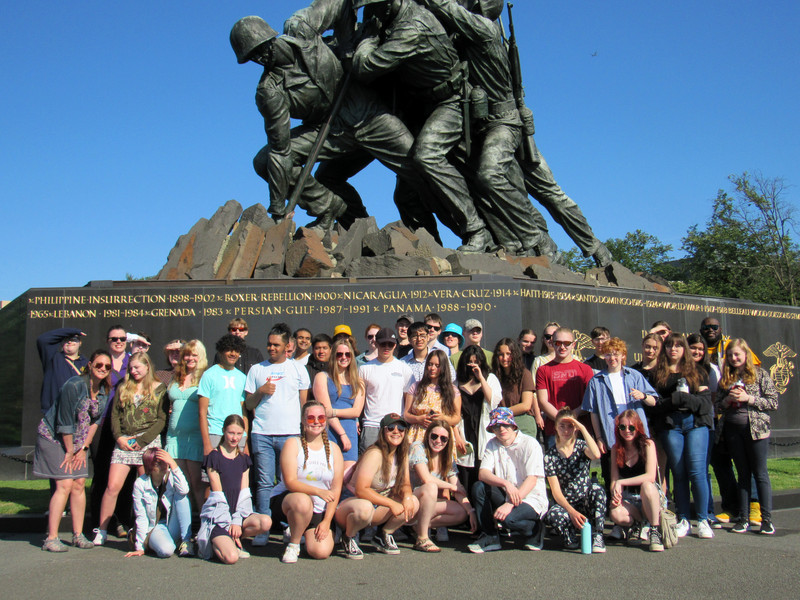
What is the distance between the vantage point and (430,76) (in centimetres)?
1257

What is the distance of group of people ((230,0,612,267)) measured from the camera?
12.3m

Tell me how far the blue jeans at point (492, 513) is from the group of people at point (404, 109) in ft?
23.3

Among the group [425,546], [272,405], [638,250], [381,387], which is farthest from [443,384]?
[638,250]

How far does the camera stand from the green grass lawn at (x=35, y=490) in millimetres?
7152

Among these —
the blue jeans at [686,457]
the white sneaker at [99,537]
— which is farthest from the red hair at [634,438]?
the white sneaker at [99,537]

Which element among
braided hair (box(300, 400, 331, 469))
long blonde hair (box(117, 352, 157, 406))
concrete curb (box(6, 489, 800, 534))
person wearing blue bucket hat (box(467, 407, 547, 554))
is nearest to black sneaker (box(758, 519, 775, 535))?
person wearing blue bucket hat (box(467, 407, 547, 554))

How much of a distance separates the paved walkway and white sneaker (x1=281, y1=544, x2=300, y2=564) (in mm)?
59

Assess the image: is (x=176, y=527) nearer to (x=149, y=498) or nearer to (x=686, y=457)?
(x=149, y=498)

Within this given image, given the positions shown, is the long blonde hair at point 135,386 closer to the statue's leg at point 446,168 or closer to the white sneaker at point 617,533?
the white sneaker at point 617,533

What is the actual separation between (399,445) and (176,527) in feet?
5.39

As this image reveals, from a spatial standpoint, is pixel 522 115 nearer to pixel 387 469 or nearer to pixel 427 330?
pixel 427 330

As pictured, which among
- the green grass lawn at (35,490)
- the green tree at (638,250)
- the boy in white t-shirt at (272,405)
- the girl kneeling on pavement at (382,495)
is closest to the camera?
the girl kneeling on pavement at (382,495)

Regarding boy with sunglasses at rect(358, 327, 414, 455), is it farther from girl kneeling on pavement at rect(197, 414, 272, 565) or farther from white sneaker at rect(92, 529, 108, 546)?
white sneaker at rect(92, 529, 108, 546)

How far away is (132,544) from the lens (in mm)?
5777
